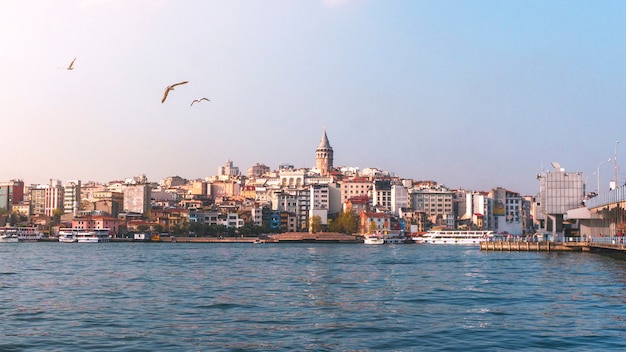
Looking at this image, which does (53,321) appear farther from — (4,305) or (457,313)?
(457,313)

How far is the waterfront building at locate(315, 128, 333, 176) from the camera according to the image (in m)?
183

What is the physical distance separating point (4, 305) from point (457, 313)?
37.6 feet

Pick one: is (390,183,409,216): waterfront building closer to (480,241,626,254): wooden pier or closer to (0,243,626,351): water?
(480,241,626,254): wooden pier

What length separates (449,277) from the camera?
32.3 metres

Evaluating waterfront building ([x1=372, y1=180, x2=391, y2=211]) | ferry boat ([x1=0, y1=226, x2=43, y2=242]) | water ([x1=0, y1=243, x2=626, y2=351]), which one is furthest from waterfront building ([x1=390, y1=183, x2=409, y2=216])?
water ([x1=0, y1=243, x2=626, y2=351])

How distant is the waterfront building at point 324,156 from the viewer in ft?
600

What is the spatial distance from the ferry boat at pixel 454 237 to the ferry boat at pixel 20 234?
177 feet

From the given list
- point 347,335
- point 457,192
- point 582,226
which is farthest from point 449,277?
point 457,192

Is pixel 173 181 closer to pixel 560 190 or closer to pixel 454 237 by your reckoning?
pixel 454 237

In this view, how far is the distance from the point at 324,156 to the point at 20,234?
82.6 m

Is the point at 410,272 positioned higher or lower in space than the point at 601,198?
lower

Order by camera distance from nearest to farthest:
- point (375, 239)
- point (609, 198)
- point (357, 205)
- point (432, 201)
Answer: point (609, 198), point (375, 239), point (357, 205), point (432, 201)

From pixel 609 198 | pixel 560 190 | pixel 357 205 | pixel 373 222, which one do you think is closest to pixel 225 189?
pixel 357 205

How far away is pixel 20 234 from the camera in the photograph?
4528 inches
